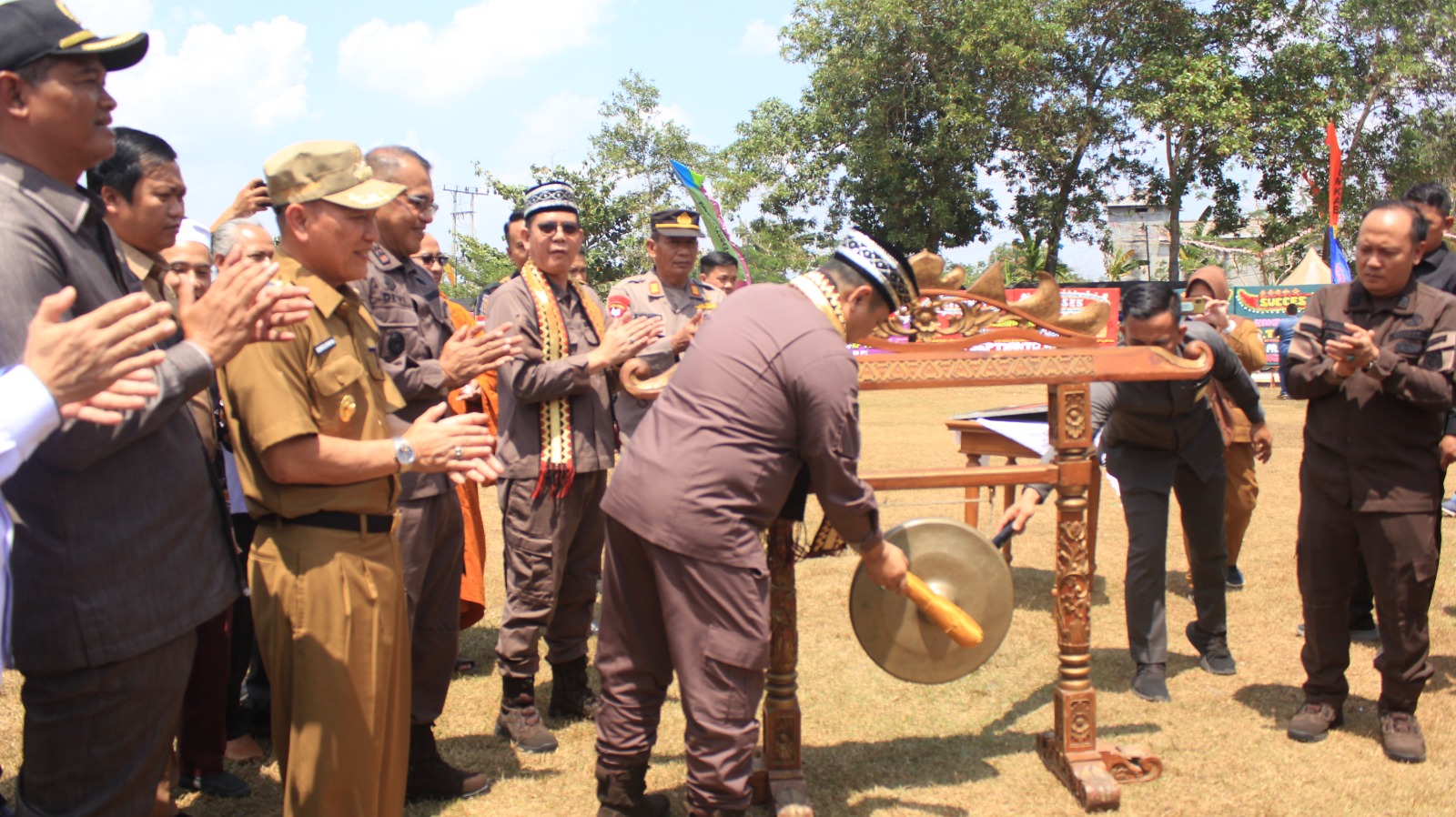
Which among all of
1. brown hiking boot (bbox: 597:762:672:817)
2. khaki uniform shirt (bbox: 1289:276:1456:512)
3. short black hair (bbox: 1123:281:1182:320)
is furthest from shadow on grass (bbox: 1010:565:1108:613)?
brown hiking boot (bbox: 597:762:672:817)

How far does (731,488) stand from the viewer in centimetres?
280

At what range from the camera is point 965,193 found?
28.8 m

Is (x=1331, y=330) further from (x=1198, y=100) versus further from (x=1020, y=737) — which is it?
(x=1198, y=100)

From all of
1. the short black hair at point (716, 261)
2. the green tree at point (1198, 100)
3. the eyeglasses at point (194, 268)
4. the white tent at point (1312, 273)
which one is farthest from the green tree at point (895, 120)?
the eyeglasses at point (194, 268)

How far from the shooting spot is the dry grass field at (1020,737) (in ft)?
11.7

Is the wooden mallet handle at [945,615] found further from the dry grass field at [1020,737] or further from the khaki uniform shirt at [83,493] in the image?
the khaki uniform shirt at [83,493]

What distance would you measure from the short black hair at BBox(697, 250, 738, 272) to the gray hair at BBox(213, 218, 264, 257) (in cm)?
352

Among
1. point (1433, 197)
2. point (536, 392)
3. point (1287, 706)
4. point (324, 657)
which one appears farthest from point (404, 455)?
point (1433, 197)

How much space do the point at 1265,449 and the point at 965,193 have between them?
2492 cm

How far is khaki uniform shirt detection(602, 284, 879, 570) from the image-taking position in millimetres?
2771

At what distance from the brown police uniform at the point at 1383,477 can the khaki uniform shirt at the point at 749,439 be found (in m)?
2.33

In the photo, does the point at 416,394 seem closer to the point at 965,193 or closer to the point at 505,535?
the point at 505,535

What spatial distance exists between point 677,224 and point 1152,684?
3442mm

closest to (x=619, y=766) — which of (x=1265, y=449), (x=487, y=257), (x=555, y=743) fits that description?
(x=555, y=743)
